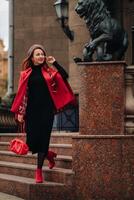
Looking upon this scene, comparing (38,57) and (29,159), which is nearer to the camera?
(38,57)

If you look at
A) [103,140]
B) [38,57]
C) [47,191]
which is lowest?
[47,191]

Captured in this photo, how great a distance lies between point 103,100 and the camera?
375 inches

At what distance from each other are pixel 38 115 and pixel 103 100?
95 centimetres

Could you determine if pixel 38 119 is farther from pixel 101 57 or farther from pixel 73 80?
pixel 73 80

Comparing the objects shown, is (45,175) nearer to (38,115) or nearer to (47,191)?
(47,191)

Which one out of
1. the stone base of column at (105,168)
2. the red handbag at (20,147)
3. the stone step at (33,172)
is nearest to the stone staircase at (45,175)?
the stone step at (33,172)

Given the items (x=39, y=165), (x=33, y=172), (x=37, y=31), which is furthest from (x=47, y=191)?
(x=37, y=31)

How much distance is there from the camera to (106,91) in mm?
9531

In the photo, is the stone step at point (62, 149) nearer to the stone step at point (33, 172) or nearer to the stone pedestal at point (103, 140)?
the stone step at point (33, 172)

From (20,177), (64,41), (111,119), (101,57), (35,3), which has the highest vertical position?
(35,3)

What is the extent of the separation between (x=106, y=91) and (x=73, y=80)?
950cm

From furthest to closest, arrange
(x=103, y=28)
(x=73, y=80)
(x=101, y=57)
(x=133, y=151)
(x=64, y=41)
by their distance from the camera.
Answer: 1. (x=64, y=41)
2. (x=73, y=80)
3. (x=103, y=28)
4. (x=101, y=57)
5. (x=133, y=151)

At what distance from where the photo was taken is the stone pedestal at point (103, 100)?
31.1 feet

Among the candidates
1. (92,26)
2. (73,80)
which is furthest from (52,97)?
(73,80)
